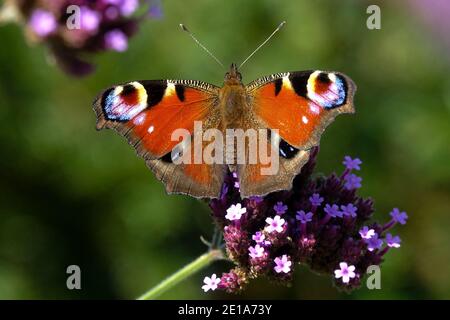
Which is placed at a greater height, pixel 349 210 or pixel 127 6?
pixel 127 6

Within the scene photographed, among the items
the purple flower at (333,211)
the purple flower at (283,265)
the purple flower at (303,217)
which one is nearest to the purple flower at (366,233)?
the purple flower at (333,211)

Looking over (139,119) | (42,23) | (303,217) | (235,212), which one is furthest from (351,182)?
(42,23)

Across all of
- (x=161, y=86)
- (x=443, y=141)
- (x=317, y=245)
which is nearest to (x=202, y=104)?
(x=161, y=86)

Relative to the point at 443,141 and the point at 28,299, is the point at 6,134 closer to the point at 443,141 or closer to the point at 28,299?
the point at 28,299

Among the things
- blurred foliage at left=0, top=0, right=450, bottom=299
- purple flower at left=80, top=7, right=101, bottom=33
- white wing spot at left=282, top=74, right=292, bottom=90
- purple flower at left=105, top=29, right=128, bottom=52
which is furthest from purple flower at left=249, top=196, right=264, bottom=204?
blurred foliage at left=0, top=0, right=450, bottom=299

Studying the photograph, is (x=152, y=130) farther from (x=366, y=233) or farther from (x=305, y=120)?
(x=366, y=233)

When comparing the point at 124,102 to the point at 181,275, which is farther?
the point at 181,275

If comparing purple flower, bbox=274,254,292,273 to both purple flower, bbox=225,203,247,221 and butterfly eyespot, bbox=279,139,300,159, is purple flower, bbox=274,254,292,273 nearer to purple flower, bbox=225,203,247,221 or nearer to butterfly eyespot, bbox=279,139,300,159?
purple flower, bbox=225,203,247,221
